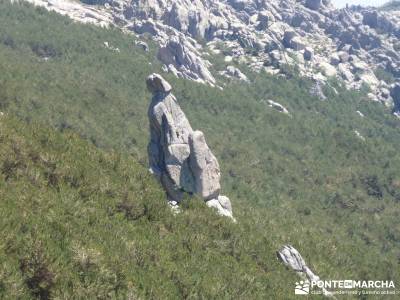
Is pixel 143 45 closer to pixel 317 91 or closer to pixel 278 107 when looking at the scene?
pixel 278 107

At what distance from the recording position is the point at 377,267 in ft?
149

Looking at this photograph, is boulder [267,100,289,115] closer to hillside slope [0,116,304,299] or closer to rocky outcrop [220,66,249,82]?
rocky outcrop [220,66,249,82]

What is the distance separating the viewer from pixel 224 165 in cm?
9912

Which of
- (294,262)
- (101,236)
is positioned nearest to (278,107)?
(294,262)

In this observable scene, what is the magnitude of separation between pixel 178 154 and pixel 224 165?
66673mm

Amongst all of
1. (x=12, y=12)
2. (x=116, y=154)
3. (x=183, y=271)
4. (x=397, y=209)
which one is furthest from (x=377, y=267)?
(x=12, y=12)

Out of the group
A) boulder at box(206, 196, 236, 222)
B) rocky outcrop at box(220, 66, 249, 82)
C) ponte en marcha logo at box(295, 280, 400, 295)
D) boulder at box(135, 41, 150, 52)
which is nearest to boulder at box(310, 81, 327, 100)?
rocky outcrop at box(220, 66, 249, 82)

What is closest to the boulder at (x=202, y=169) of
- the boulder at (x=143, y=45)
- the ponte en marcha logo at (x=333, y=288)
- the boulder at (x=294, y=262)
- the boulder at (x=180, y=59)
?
the boulder at (x=294, y=262)

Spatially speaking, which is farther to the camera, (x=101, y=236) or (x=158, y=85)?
(x=158, y=85)

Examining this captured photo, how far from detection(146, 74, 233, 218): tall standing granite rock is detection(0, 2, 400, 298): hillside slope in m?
4.66

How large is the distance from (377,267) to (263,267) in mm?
25928

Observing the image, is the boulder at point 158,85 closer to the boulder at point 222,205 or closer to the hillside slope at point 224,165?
the boulder at point 222,205

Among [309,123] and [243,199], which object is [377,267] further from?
[309,123]

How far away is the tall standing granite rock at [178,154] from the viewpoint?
32062 mm
